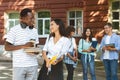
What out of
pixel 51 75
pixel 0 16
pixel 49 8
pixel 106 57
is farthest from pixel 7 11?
pixel 51 75

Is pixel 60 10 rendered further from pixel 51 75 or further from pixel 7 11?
pixel 51 75

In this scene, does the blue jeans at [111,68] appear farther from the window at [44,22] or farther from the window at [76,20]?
the window at [44,22]

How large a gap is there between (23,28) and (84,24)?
20072mm

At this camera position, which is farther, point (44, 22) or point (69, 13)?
point (44, 22)

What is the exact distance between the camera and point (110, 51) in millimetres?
12164

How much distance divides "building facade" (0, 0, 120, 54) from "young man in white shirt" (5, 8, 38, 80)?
63.4ft

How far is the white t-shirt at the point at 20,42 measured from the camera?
24.3 ft

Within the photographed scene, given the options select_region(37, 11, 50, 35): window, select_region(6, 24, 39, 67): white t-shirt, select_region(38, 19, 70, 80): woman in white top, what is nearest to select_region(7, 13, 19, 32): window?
select_region(37, 11, 50, 35): window

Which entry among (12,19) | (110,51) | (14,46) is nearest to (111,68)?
(110,51)

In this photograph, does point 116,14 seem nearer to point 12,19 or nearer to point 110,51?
point 12,19

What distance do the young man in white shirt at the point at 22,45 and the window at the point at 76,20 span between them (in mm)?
20737

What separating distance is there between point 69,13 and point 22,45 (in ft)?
70.4

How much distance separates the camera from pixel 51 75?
7.98 metres

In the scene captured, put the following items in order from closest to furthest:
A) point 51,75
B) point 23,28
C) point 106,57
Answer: point 23,28 → point 51,75 → point 106,57
